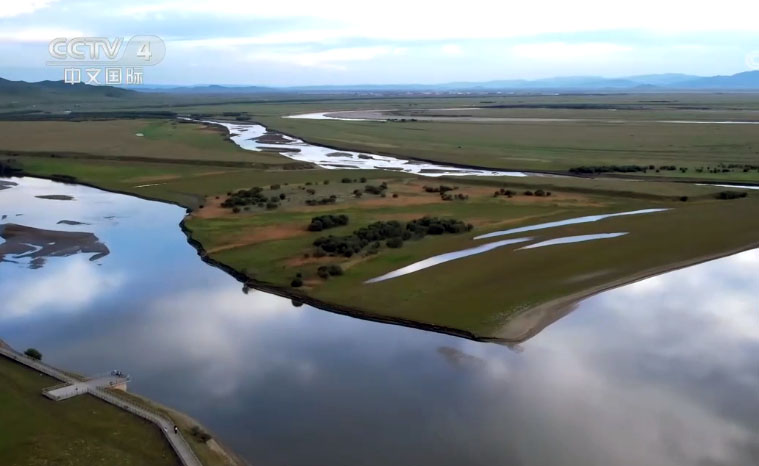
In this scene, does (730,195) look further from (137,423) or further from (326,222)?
(137,423)

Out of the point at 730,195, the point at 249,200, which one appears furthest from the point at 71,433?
the point at 730,195

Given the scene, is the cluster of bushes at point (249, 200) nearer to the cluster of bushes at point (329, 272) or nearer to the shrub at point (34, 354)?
the cluster of bushes at point (329, 272)

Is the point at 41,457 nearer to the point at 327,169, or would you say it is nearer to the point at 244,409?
the point at 244,409

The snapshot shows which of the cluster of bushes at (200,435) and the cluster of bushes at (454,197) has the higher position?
the cluster of bushes at (454,197)

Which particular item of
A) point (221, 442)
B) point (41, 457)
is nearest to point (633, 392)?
point (221, 442)

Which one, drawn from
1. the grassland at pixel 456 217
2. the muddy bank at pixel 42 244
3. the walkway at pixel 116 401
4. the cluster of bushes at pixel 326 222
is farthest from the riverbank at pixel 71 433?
the cluster of bushes at pixel 326 222

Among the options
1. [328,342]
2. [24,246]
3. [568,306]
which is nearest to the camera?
[328,342]
